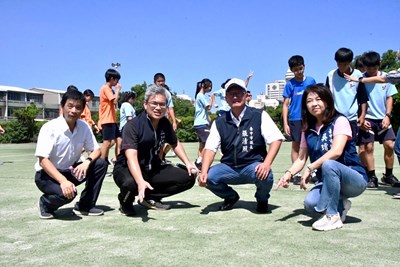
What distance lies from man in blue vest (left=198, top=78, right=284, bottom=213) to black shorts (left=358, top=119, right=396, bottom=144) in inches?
89.9

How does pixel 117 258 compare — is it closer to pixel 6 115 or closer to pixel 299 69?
pixel 299 69

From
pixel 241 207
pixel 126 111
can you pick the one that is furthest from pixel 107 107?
pixel 241 207

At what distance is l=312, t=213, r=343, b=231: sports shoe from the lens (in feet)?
10.3

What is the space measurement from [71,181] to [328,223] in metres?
2.40

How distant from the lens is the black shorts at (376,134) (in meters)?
5.54

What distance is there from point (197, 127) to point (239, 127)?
4471 mm

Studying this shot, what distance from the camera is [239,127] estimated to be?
3.90 m

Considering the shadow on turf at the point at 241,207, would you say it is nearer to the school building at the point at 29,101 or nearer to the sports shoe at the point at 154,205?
the sports shoe at the point at 154,205

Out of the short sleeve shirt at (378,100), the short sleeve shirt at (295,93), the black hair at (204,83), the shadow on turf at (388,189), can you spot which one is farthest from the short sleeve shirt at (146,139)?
the black hair at (204,83)

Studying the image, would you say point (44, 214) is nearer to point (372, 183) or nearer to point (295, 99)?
point (295, 99)

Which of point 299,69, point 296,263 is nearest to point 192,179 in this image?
point 296,263

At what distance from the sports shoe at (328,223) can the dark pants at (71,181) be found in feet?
6.88

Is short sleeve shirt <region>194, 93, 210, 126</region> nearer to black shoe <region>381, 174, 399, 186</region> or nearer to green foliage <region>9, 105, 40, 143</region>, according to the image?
black shoe <region>381, 174, 399, 186</region>

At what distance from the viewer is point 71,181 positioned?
393cm
